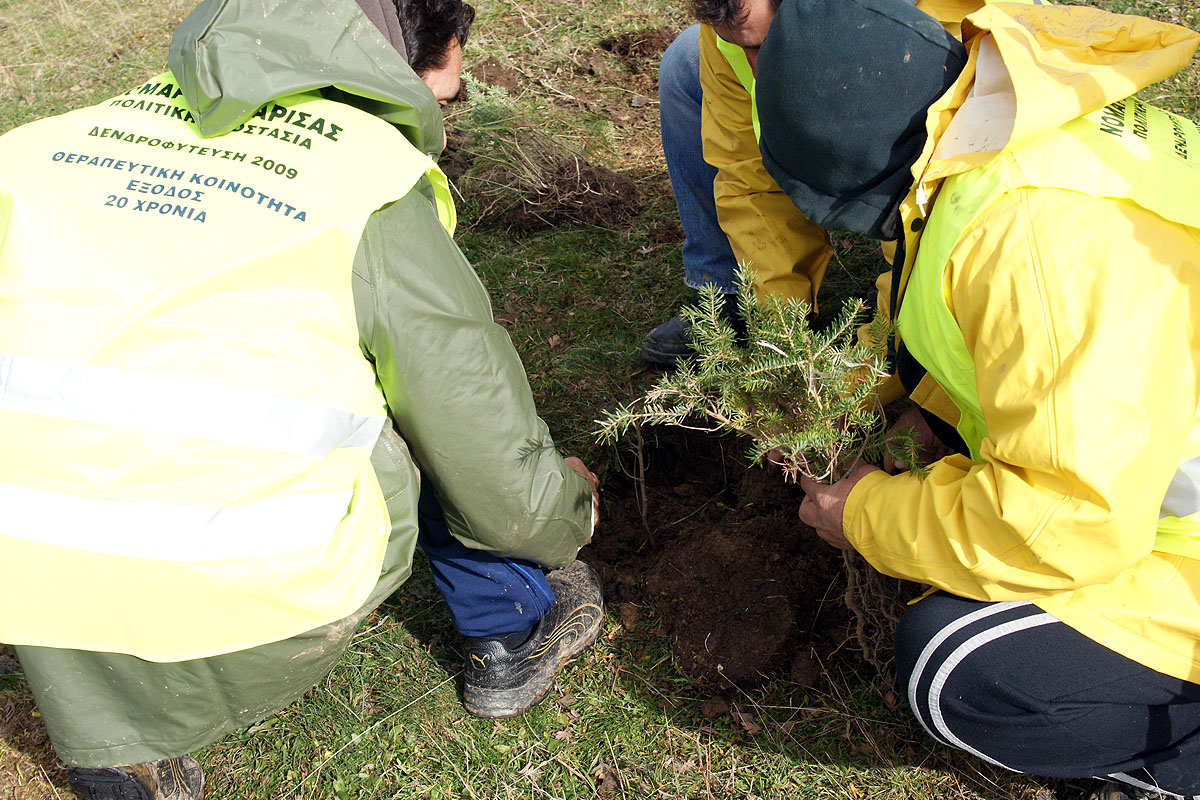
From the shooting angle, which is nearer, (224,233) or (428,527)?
(224,233)

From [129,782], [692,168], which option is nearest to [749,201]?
[692,168]

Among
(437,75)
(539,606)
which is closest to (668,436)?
(539,606)

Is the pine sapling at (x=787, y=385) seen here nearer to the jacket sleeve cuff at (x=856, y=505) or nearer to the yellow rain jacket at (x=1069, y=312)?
the jacket sleeve cuff at (x=856, y=505)

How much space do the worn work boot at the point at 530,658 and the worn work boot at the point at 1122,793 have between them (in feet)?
4.39

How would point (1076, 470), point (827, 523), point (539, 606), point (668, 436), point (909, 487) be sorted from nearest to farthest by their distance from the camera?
point (1076, 470), point (909, 487), point (827, 523), point (539, 606), point (668, 436)

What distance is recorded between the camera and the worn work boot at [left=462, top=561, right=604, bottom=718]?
7.86 feet

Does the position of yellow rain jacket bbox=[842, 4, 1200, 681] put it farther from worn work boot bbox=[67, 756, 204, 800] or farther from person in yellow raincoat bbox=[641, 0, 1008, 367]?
worn work boot bbox=[67, 756, 204, 800]

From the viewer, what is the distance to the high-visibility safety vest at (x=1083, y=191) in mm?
1466

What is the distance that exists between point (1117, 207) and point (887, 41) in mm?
500

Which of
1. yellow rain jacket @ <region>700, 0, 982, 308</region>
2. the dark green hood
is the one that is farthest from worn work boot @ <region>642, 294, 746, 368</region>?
the dark green hood

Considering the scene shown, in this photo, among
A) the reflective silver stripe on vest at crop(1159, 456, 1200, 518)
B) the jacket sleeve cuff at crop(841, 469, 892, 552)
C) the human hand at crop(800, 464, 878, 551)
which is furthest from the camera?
the human hand at crop(800, 464, 878, 551)

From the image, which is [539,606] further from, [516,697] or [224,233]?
[224,233]

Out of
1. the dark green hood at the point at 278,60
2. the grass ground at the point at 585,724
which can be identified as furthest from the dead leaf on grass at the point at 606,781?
the dark green hood at the point at 278,60

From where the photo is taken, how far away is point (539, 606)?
241 cm
